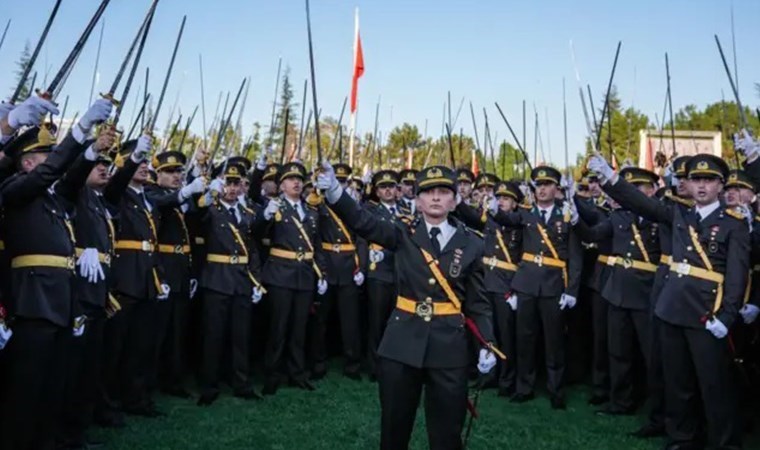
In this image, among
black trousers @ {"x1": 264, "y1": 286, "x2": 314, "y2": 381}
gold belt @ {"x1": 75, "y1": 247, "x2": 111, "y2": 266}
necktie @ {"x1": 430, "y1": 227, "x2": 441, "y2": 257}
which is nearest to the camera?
necktie @ {"x1": 430, "y1": 227, "x2": 441, "y2": 257}

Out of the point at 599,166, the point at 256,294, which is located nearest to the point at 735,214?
the point at 599,166

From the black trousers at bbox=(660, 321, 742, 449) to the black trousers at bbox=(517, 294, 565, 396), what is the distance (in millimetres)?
1781

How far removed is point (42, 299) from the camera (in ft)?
14.7

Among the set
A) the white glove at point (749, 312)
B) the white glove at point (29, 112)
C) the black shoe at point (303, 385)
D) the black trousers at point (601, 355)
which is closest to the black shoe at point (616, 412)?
the black trousers at point (601, 355)

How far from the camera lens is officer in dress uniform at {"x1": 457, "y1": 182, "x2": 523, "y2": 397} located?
27.2 feet

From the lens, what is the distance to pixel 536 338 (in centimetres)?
812

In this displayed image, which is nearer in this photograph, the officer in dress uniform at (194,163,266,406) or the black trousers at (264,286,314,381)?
the officer in dress uniform at (194,163,266,406)

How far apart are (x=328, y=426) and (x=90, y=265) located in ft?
8.94

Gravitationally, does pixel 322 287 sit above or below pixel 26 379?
above

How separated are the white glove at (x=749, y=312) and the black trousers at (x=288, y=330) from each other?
4.62 meters

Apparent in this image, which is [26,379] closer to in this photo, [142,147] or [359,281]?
[142,147]

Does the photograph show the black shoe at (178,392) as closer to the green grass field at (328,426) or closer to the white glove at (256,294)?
the green grass field at (328,426)

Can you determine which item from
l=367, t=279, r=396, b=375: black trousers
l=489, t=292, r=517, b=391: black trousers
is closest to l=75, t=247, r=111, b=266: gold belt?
l=367, t=279, r=396, b=375: black trousers

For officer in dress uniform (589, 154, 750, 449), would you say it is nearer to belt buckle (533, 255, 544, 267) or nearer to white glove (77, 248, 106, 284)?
belt buckle (533, 255, 544, 267)
